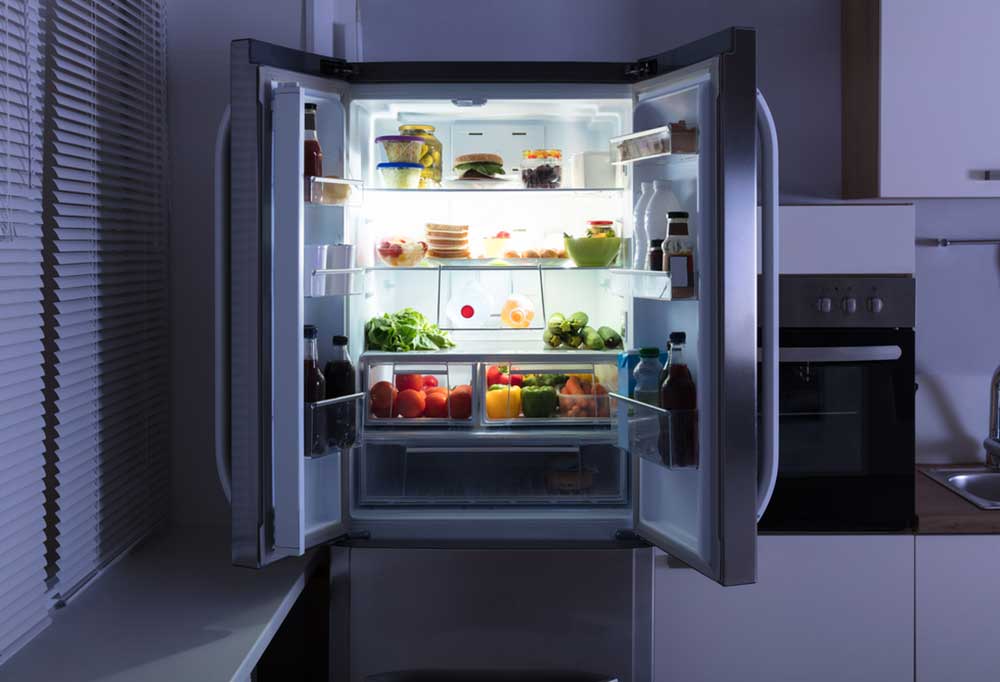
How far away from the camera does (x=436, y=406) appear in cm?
224

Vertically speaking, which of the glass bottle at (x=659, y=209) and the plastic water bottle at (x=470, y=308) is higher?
the glass bottle at (x=659, y=209)

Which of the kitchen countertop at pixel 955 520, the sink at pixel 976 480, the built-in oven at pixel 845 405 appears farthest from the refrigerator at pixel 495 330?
the sink at pixel 976 480

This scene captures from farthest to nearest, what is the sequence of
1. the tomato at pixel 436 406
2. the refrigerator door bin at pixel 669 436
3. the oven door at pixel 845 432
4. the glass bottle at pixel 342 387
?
the oven door at pixel 845 432, the tomato at pixel 436 406, the glass bottle at pixel 342 387, the refrigerator door bin at pixel 669 436

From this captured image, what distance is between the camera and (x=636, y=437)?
2.04 m

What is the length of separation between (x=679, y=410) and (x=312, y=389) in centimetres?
78

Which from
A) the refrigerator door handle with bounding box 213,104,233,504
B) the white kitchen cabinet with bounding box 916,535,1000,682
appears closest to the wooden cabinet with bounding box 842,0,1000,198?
the white kitchen cabinet with bounding box 916,535,1000,682

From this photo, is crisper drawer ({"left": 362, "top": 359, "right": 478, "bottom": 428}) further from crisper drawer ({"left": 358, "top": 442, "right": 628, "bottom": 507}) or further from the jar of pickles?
the jar of pickles

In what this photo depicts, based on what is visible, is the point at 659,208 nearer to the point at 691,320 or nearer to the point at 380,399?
the point at 691,320

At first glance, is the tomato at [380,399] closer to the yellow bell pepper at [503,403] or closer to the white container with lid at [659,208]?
the yellow bell pepper at [503,403]

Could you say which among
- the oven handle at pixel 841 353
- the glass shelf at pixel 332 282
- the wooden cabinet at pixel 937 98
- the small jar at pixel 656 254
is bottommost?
the oven handle at pixel 841 353

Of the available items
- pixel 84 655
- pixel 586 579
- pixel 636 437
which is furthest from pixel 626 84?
pixel 84 655

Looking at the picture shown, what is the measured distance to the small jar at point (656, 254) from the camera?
1929 millimetres

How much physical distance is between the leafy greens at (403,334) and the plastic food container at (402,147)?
0.38 metres

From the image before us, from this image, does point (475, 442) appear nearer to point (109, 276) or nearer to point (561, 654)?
point (561, 654)
